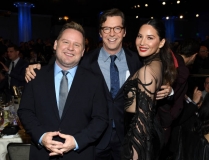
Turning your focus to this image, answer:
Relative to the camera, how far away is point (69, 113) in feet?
5.49

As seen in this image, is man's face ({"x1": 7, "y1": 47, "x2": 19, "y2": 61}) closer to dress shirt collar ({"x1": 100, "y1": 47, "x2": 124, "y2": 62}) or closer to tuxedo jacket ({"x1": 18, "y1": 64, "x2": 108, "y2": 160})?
dress shirt collar ({"x1": 100, "y1": 47, "x2": 124, "y2": 62})

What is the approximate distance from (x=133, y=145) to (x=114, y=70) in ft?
2.27

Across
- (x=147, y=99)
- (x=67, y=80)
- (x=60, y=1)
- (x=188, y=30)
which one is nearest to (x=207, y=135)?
(x=147, y=99)

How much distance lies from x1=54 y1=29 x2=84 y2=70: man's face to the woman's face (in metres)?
0.49

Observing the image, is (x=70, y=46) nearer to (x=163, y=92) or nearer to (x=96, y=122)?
(x=96, y=122)

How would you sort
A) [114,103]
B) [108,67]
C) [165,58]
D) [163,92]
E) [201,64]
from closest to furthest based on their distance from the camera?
1. [163,92]
2. [165,58]
3. [114,103]
4. [108,67]
5. [201,64]

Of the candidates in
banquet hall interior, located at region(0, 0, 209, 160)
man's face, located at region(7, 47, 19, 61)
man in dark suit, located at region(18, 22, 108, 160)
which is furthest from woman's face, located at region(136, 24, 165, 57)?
man's face, located at region(7, 47, 19, 61)

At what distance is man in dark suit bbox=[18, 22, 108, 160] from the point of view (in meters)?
1.63

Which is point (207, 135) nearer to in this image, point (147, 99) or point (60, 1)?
point (147, 99)

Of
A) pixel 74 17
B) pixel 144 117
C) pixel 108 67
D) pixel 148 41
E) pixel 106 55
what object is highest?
pixel 74 17

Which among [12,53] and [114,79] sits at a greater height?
[12,53]

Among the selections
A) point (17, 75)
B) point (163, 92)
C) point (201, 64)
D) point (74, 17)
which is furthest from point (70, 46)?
point (74, 17)

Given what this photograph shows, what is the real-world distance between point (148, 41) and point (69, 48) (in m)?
0.63

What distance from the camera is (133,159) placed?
6.01 ft
